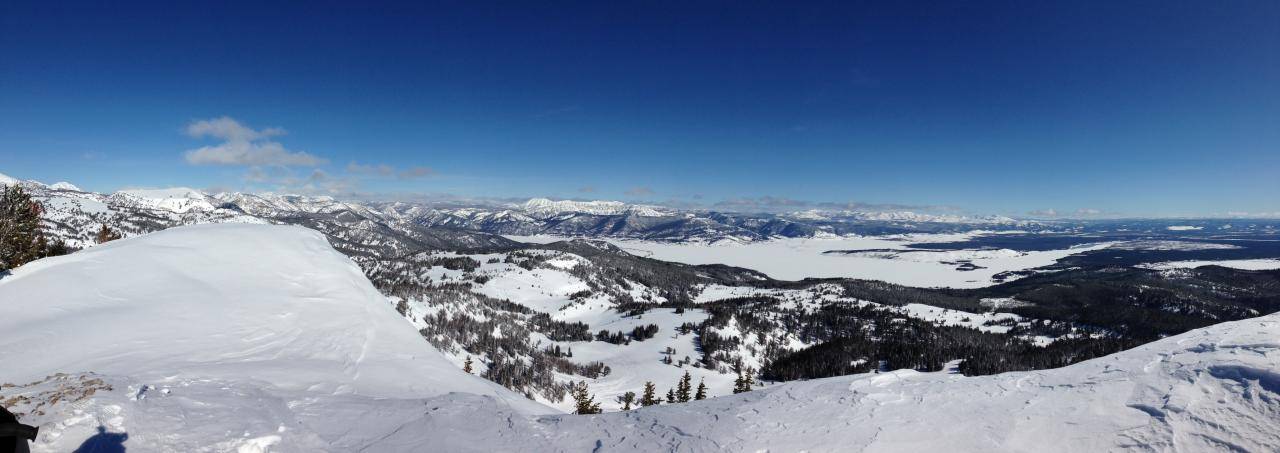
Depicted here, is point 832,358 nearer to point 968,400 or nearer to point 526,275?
point 968,400

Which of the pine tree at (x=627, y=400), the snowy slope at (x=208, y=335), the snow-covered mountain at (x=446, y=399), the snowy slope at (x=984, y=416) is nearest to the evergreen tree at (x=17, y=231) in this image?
the snowy slope at (x=208, y=335)

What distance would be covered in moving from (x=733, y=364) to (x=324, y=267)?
299 ft

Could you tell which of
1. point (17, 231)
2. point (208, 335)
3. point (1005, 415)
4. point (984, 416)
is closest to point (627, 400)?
point (208, 335)

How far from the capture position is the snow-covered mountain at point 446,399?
6578 mm

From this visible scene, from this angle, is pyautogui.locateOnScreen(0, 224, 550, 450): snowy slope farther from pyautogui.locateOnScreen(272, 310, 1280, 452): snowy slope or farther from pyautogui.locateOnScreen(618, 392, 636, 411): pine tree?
pyautogui.locateOnScreen(618, 392, 636, 411): pine tree

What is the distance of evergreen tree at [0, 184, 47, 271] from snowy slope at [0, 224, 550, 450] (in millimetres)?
3061

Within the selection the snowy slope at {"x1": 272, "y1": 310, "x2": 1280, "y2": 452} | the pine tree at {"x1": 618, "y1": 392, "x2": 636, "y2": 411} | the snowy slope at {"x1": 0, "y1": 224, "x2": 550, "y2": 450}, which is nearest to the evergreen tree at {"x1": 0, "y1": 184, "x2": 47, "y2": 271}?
the snowy slope at {"x1": 0, "y1": 224, "x2": 550, "y2": 450}

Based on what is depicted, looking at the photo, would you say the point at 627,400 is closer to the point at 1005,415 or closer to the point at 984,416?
the point at 984,416

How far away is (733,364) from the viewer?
329ft

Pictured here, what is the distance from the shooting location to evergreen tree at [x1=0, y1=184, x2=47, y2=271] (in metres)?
18.4

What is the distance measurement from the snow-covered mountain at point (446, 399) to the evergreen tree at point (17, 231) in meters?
6.03

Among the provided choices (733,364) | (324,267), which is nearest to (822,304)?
(733,364)

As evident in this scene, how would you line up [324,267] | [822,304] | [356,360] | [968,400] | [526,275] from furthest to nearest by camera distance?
[526,275], [822,304], [324,267], [356,360], [968,400]

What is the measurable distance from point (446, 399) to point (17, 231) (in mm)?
25350
